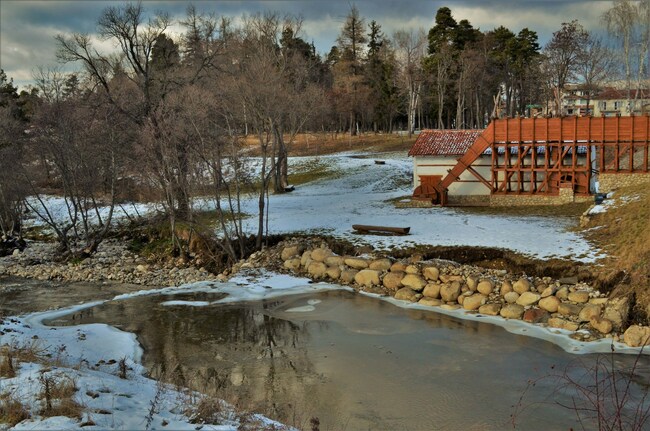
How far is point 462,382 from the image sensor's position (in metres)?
11.2

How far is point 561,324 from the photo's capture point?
572 inches

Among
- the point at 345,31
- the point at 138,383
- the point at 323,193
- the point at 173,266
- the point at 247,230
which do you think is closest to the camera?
the point at 138,383

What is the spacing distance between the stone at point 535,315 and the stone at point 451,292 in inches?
92.7

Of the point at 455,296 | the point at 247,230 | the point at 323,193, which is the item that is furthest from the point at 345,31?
the point at 455,296

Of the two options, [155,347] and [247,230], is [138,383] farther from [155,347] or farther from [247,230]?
[247,230]

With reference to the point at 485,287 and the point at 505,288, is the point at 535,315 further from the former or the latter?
the point at 485,287

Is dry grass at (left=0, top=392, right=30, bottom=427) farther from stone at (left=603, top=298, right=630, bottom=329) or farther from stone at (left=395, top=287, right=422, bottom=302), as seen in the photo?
stone at (left=603, top=298, right=630, bottom=329)

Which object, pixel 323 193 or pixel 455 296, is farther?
pixel 323 193

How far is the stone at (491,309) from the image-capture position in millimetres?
15867

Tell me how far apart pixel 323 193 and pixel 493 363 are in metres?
28.5

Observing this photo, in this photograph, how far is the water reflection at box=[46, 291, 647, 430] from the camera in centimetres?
984

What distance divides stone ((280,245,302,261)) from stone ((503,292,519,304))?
939 centimetres

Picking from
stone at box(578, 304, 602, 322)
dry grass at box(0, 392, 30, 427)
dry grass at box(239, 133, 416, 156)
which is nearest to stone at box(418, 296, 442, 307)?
stone at box(578, 304, 602, 322)

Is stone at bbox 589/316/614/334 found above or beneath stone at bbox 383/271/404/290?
beneath
